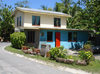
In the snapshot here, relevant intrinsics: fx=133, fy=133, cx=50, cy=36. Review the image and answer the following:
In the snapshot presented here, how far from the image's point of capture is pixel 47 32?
64.2 feet

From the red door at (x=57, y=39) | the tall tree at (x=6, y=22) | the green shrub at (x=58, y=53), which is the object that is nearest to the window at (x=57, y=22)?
the red door at (x=57, y=39)

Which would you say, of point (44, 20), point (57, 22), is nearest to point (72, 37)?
point (57, 22)

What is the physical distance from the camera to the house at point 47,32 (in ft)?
63.9

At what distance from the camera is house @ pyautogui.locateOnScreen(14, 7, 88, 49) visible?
1947 cm

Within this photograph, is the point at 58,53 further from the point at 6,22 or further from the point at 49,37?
the point at 6,22

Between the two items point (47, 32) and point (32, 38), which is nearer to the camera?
point (47, 32)

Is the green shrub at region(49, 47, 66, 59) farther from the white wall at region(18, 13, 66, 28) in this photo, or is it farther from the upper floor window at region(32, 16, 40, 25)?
the upper floor window at region(32, 16, 40, 25)

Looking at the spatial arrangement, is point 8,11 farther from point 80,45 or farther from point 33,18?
point 80,45

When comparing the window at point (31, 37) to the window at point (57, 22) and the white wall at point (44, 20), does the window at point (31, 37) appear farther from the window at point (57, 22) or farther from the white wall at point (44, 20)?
the window at point (57, 22)

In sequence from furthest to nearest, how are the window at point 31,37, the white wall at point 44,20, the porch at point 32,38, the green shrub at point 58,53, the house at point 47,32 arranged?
the window at point 31,37, the white wall at point 44,20, the porch at point 32,38, the house at point 47,32, the green shrub at point 58,53

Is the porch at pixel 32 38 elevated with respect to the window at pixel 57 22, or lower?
lower

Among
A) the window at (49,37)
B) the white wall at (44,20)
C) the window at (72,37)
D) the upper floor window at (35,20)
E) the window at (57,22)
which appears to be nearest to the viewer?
the window at (49,37)

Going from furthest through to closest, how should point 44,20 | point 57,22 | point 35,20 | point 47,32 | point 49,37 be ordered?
1. point 57,22
2. point 44,20
3. point 35,20
4. point 49,37
5. point 47,32

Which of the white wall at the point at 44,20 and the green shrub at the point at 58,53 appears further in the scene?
the white wall at the point at 44,20
